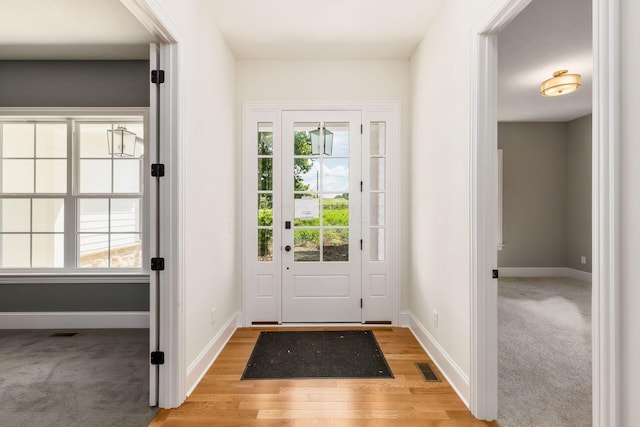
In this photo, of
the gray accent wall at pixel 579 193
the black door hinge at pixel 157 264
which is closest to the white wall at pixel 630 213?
the black door hinge at pixel 157 264

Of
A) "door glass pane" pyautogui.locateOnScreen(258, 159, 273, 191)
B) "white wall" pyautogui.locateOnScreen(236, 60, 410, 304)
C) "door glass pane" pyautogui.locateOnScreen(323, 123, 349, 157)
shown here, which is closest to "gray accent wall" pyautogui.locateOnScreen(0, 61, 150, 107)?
"white wall" pyautogui.locateOnScreen(236, 60, 410, 304)

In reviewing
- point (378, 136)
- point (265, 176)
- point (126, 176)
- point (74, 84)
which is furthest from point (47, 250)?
point (378, 136)

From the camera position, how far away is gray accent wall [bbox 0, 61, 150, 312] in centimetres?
346

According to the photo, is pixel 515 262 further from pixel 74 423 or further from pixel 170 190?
pixel 74 423

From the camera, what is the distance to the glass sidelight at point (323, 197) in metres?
3.56

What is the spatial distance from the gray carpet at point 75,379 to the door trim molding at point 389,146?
3.96 feet

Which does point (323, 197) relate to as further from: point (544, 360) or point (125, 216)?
point (544, 360)

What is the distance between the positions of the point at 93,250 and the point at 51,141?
131 cm

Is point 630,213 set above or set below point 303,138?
below

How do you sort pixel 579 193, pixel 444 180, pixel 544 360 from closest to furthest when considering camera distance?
pixel 444 180 < pixel 544 360 < pixel 579 193

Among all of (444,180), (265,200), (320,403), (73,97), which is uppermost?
(73,97)

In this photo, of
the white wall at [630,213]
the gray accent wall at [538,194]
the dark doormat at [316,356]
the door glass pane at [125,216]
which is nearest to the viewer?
the white wall at [630,213]

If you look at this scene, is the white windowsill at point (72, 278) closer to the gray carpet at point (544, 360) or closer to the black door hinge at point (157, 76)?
the black door hinge at point (157, 76)

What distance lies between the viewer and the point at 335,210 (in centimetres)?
356
